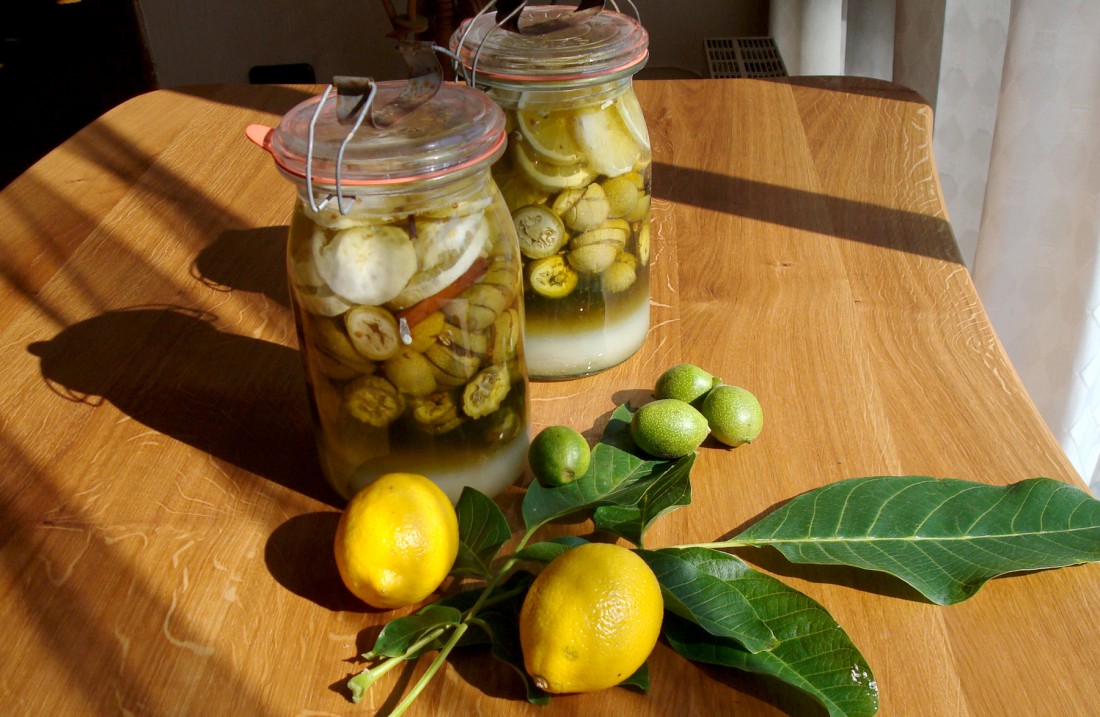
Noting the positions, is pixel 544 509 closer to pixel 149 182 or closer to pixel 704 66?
pixel 149 182

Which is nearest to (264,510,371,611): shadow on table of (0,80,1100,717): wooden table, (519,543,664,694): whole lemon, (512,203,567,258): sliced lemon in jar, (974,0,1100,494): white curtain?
(0,80,1100,717): wooden table

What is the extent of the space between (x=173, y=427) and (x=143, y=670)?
0.74 feet

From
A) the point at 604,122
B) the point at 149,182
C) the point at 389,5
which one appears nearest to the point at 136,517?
the point at 604,122

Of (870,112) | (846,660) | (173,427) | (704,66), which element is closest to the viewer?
(846,660)

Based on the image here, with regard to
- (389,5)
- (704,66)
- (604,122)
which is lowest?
(704,66)

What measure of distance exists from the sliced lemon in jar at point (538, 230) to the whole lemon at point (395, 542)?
201 millimetres

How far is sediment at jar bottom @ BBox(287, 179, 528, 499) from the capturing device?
55cm

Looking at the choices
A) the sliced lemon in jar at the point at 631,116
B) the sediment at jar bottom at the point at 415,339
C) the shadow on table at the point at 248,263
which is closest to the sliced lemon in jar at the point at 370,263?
the sediment at jar bottom at the point at 415,339

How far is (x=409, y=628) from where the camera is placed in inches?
21.0

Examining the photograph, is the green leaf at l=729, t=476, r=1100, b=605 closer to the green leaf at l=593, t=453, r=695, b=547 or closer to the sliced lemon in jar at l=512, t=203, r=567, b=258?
the green leaf at l=593, t=453, r=695, b=547

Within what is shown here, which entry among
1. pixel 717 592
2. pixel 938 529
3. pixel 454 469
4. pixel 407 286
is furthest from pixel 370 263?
A: pixel 938 529

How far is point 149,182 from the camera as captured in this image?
3.45ft

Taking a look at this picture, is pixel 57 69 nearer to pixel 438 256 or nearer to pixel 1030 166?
pixel 1030 166

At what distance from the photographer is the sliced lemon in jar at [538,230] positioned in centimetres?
68
